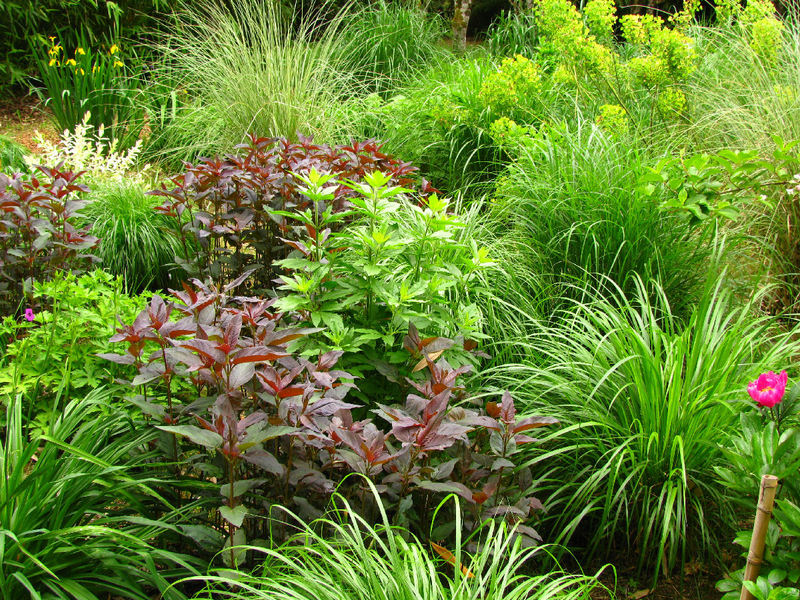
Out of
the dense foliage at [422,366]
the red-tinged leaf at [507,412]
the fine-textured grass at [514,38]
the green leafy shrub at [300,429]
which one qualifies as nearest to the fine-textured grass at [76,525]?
the dense foliage at [422,366]

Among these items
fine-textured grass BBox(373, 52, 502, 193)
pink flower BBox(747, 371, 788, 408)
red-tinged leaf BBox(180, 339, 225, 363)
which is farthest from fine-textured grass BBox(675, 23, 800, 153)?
red-tinged leaf BBox(180, 339, 225, 363)

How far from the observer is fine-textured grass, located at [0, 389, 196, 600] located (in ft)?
5.31

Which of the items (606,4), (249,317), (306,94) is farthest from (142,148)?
(249,317)

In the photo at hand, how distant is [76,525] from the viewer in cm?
180

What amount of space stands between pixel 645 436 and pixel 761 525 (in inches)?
29.2

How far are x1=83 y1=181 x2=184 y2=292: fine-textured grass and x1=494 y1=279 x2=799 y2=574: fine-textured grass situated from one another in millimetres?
2291

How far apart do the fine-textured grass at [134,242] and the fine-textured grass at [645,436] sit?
2.29m

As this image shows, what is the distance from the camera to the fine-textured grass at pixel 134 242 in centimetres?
370

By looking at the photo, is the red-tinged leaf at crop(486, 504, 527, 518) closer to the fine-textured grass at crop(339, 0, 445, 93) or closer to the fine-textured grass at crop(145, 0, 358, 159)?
the fine-textured grass at crop(145, 0, 358, 159)

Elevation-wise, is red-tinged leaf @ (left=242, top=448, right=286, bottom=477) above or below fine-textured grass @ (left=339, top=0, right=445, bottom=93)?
below

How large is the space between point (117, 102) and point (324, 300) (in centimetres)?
476

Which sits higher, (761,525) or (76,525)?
(761,525)

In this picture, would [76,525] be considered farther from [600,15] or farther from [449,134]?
[600,15]

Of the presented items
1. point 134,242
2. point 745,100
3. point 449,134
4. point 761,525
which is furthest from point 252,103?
point 761,525
